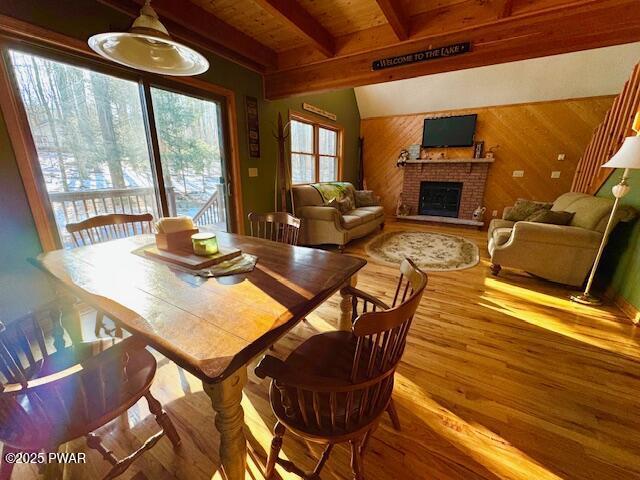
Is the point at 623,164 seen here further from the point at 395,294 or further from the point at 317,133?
the point at 317,133

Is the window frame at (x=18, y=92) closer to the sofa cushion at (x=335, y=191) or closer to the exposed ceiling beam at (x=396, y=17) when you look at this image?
the exposed ceiling beam at (x=396, y=17)

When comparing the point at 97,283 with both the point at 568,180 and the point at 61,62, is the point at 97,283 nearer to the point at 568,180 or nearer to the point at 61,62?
the point at 61,62

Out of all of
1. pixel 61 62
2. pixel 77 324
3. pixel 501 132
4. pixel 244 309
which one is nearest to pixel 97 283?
pixel 77 324

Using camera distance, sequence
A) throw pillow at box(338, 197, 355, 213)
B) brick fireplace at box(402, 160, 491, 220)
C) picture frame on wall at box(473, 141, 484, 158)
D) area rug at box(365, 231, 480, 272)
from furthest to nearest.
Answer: brick fireplace at box(402, 160, 491, 220), picture frame on wall at box(473, 141, 484, 158), throw pillow at box(338, 197, 355, 213), area rug at box(365, 231, 480, 272)

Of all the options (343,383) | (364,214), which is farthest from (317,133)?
(343,383)

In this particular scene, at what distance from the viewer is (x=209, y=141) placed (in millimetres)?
3119

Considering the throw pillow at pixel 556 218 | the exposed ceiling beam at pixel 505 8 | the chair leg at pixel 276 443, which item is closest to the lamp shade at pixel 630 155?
the throw pillow at pixel 556 218

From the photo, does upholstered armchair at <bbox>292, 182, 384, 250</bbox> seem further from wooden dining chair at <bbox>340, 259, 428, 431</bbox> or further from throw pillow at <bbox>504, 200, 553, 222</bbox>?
wooden dining chair at <bbox>340, 259, 428, 431</bbox>

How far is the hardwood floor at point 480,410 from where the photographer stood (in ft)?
3.60

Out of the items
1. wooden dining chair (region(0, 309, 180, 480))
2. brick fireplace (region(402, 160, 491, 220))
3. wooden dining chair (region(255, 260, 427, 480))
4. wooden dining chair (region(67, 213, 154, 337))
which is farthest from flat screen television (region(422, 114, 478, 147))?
wooden dining chair (region(0, 309, 180, 480))

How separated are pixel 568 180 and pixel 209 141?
6083 mm

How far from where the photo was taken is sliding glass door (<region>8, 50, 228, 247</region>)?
195 centimetres

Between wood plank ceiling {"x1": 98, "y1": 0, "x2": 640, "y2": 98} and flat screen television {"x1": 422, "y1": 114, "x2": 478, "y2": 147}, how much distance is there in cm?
321

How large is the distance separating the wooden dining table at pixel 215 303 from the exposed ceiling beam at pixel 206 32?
2011 millimetres
